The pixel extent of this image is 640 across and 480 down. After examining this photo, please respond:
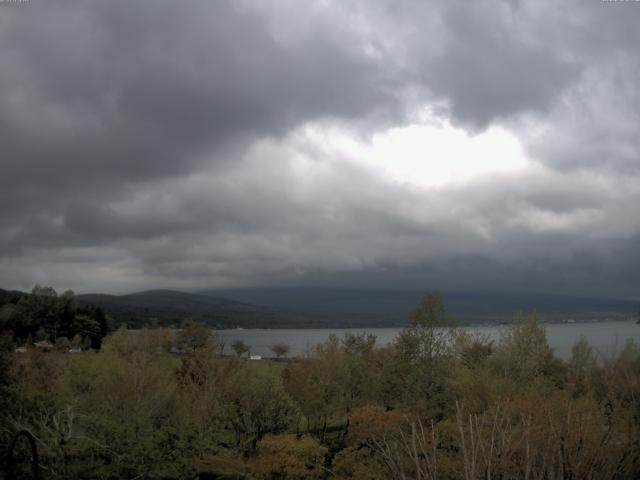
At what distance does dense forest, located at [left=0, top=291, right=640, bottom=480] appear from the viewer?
28375 millimetres

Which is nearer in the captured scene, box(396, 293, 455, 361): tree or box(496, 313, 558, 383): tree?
box(396, 293, 455, 361): tree


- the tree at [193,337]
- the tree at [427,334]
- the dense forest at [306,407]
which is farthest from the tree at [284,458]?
the tree at [193,337]

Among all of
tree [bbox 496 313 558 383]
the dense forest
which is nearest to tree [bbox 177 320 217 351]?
the dense forest

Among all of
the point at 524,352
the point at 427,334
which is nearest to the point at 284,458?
the point at 427,334

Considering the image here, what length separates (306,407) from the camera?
160 feet

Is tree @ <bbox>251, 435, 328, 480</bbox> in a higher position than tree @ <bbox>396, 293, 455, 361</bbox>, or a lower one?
lower

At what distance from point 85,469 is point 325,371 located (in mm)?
26284

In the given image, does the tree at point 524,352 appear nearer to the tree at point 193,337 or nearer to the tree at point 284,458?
the tree at point 284,458

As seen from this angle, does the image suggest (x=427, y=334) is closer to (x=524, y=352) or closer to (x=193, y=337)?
(x=524, y=352)

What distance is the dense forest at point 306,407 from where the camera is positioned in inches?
1117

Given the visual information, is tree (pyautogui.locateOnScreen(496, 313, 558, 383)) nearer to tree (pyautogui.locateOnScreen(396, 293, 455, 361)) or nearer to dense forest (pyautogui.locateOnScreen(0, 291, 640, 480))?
dense forest (pyautogui.locateOnScreen(0, 291, 640, 480))

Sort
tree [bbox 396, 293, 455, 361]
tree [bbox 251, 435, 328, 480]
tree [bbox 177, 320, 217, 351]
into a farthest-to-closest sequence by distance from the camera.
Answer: tree [bbox 177, 320, 217, 351]
tree [bbox 396, 293, 455, 361]
tree [bbox 251, 435, 328, 480]

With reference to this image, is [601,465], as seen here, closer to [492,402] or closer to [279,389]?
[492,402]

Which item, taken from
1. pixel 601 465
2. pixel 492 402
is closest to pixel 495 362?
pixel 492 402
